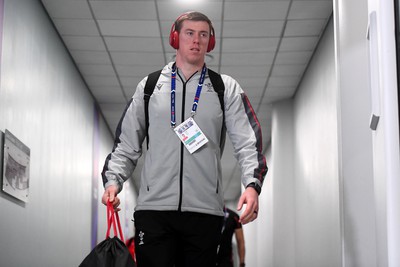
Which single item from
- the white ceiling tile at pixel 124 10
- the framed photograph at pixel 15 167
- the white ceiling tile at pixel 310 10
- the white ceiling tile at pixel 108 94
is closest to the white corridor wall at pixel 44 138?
the framed photograph at pixel 15 167

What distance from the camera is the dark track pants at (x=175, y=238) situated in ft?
7.52

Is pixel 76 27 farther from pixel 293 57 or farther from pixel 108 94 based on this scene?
pixel 108 94

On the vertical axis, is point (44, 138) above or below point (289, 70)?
below

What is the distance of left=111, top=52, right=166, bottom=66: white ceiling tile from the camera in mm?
7223

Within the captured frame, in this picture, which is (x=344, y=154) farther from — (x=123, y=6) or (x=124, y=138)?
(x=123, y=6)

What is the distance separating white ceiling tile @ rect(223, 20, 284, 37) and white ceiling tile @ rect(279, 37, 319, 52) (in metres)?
0.21

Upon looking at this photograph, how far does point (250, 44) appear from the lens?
271 inches

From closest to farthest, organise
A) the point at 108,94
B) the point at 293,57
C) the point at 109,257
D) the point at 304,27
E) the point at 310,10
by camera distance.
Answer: the point at 109,257 < the point at 310,10 < the point at 304,27 < the point at 293,57 < the point at 108,94

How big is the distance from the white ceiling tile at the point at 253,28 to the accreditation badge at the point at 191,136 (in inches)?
158

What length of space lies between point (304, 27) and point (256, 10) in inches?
25.5

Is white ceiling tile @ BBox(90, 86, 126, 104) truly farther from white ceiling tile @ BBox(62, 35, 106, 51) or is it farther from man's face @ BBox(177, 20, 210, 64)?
man's face @ BBox(177, 20, 210, 64)

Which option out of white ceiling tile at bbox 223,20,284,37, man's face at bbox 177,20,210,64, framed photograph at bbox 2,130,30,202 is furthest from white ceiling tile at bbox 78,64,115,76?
man's face at bbox 177,20,210,64

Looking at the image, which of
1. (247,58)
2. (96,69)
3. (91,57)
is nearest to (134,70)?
(96,69)

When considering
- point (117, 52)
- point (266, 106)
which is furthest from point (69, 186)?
point (266, 106)
